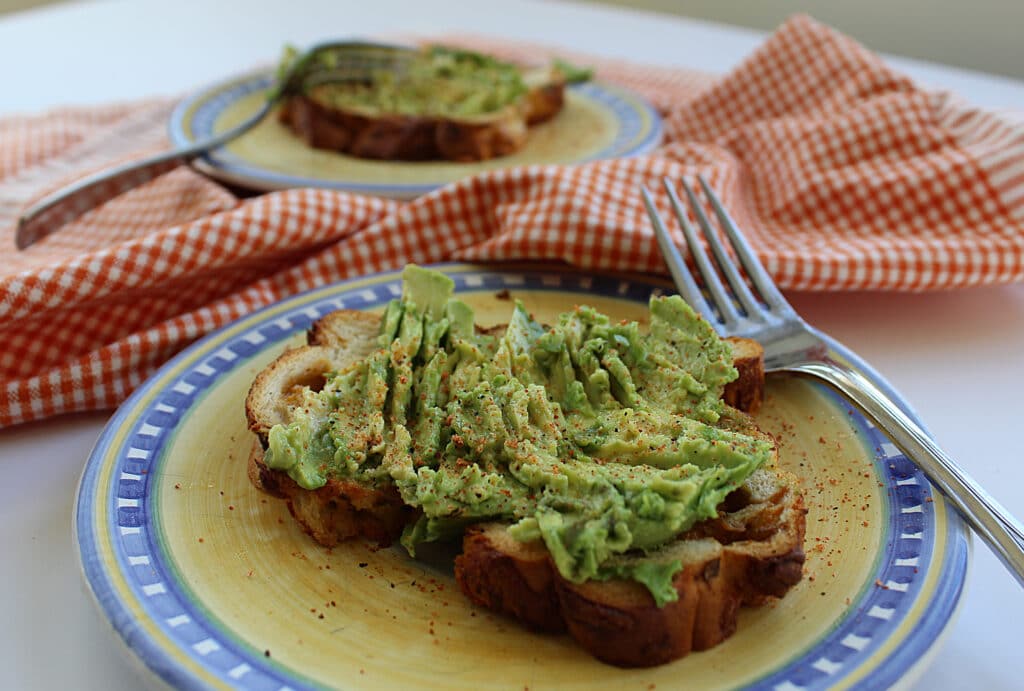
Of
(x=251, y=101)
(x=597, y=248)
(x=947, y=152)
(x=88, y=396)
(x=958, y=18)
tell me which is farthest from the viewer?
(x=958, y=18)

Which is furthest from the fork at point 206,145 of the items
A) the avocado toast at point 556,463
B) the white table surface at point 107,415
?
the avocado toast at point 556,463

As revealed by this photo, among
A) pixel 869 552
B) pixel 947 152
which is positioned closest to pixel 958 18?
pixel 947 152

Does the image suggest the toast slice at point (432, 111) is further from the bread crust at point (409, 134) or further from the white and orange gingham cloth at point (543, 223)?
the white and orange gingham cloth at point (543, 223)

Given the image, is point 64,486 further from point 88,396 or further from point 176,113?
point 176,113

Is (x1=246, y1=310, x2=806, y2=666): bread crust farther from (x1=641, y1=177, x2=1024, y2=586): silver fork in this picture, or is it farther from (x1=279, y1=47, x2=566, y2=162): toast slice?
(x1=279, y1=47, x2=566, y2=162): toast slice

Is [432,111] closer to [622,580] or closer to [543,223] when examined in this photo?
[543,223]

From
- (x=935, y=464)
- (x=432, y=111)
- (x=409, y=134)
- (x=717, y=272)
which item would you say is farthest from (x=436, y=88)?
(x=935, y=464)
